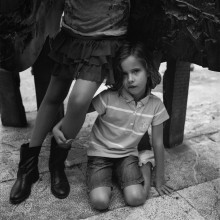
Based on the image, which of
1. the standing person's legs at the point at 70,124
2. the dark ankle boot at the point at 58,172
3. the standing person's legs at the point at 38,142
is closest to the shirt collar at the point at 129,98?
the standing person's legs at the point at 70,124

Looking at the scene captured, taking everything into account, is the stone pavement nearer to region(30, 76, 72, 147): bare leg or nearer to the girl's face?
region(30, 76, 72, 147): bare leg

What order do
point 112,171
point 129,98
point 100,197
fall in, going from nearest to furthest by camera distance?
point 100,197 < point 129,98 < point 112,171

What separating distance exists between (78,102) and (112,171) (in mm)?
597

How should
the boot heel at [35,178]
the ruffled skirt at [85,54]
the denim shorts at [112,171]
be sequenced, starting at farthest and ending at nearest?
the boot heel at [35,178]
the denim shorts at [112,171]
the ruffled skirt at [85,54]

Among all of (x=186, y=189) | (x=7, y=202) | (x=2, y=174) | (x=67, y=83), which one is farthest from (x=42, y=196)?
(x=186, y=189)

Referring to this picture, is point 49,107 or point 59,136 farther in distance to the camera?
point 49,107

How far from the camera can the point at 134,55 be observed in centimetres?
185

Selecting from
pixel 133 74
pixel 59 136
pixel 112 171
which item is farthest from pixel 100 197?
pixel 133 74

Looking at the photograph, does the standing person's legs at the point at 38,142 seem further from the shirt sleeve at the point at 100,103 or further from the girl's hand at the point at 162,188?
the girl's hand at the point at 162,188

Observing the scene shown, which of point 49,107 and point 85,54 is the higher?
point 85,54

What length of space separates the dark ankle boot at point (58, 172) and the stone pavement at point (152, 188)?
4 cm

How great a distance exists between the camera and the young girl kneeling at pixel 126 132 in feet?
6.21

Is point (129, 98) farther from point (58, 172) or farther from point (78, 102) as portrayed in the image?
point (58, 172)

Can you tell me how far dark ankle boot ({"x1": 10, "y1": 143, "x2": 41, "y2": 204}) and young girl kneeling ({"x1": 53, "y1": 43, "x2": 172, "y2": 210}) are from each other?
0.83 feet
